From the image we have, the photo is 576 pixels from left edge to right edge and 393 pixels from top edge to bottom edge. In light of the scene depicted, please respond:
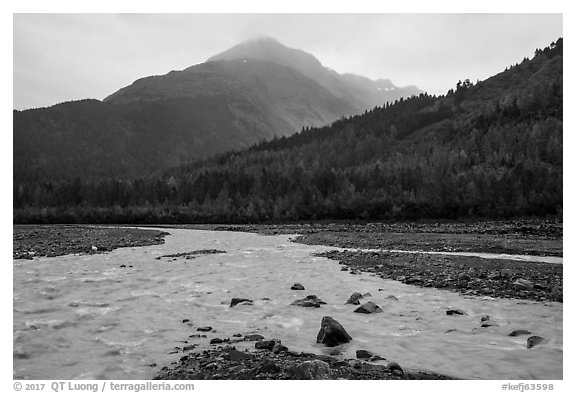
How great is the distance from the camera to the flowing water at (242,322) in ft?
26.3

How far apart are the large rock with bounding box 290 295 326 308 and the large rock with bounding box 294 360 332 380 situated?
6102 mm

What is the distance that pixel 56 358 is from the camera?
829 centimetres

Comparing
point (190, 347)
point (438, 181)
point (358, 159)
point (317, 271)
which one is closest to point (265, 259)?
point (317, 271)

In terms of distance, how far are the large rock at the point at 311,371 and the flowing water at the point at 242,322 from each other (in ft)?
4.96

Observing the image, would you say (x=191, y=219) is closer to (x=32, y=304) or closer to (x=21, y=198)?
(x=21, y=198)

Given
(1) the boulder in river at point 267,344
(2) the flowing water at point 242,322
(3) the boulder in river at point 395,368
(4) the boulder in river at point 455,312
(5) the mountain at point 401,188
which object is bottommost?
(2) the flowing water at point 242,322

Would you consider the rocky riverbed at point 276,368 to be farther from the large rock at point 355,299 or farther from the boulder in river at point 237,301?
the large rock at point 355,299

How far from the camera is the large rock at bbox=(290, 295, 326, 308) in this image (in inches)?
519

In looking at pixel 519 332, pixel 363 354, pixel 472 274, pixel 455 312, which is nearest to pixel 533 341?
pixel 519 332

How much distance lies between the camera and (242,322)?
11203 mm

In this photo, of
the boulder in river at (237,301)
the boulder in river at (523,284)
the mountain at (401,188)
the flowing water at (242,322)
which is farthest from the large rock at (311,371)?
the mountain at (401,188)

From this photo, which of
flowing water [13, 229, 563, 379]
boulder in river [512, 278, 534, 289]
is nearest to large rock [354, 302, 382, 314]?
flowing water [13, 229, 563, 379]

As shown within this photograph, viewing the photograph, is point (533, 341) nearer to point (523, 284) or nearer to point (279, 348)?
point (279, 348)

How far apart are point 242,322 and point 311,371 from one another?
4.67 metres
